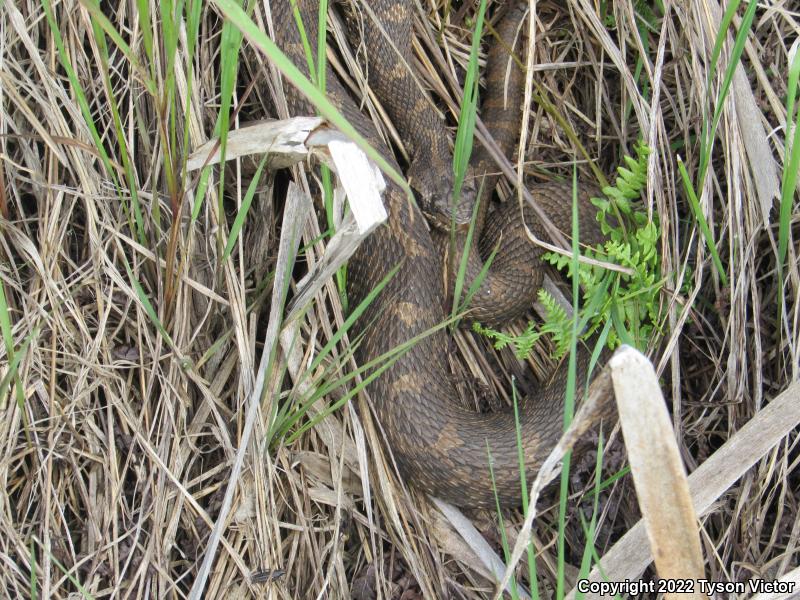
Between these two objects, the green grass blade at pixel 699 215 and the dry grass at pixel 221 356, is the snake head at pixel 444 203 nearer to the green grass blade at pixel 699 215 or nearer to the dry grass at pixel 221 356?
the dry grass at pixel 221 356

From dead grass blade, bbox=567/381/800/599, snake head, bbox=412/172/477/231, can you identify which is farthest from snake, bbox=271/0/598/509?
dead grass blade, bbox=567/381/800/599

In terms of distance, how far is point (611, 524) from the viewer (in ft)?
12.3

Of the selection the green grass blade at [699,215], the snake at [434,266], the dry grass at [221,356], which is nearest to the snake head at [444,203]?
the snake at [434,266]

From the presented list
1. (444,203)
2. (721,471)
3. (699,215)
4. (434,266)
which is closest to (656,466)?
(721,471)

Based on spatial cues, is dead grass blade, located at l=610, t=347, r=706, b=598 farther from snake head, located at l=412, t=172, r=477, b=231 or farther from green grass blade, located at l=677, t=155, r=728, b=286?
snake head, located at l=412, t=172, r=477, b=231

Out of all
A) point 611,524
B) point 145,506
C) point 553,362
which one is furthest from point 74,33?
point 611,524

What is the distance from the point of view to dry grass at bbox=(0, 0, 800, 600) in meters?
3.27

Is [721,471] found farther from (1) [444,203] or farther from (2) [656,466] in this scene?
(1) [444,203]

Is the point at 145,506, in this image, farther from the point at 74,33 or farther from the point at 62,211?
the point at 74,33

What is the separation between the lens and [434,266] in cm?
405

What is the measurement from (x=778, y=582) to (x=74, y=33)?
12.7 ft

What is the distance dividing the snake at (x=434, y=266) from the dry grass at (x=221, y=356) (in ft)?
0.64

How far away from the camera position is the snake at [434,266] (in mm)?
3727

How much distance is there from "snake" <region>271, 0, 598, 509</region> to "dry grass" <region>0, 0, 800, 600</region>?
0.20 meters
